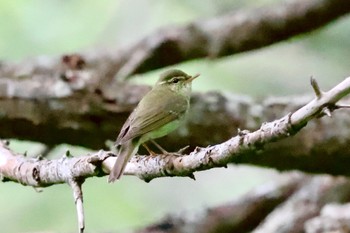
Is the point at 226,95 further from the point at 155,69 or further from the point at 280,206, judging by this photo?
the point at 280,206

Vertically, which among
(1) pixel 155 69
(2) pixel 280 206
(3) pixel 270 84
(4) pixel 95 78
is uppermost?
(3) pixel 270 84

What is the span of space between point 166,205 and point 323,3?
2.40 m

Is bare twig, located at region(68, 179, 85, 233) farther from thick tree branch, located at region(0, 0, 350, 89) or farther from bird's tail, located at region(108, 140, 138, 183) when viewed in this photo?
thick tree branch, located at region(0, 0, 350, 89)

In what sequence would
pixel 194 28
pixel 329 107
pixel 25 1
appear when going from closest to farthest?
pixel 329 107
pixel 194 28
pixel 25 1

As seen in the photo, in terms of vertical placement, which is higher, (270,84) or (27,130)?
(270,84)

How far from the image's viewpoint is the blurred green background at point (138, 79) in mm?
5578

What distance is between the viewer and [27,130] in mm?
3676

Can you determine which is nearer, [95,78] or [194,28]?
[95,78]

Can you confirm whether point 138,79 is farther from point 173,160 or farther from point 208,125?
point 173,160

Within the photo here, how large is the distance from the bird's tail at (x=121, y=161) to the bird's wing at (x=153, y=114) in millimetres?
124

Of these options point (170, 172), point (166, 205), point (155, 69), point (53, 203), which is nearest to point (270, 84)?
point (166, 205)

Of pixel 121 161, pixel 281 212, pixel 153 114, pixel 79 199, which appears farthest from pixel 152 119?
pixel 281 212

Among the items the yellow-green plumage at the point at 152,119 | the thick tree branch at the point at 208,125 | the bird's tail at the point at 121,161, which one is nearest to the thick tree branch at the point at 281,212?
the thick tree branch at the point at 208,125

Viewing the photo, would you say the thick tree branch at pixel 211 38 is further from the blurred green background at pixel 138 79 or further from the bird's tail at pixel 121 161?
the bird's tail at pixel 121 161
